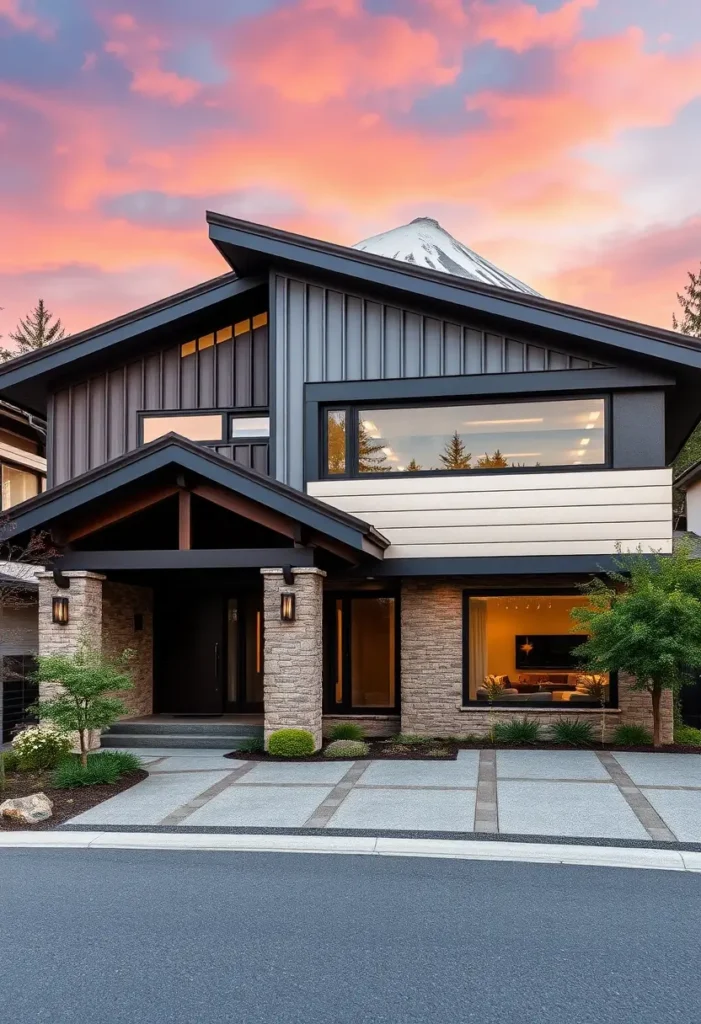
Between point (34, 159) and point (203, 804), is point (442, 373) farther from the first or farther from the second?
point (34, 159)

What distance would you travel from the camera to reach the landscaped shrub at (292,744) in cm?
1213

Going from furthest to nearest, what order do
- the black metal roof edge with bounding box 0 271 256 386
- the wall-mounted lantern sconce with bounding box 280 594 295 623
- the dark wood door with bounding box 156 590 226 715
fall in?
the dark wood door with bounding box 156 590 226 715
the black metal roof edge with bounding box 0 271 256 386
the wall-mounted lantern sconce with bounding box 280 594 295 623

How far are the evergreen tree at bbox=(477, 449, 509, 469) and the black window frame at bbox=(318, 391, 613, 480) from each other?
7cm

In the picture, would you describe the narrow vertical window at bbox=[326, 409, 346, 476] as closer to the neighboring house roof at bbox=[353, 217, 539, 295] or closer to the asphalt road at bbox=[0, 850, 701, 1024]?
the asphalt road at bbox=[0, 850, 701, 1024]

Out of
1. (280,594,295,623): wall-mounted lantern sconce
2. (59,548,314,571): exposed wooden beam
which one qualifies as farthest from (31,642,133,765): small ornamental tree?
(280,594,295,623): wall-mounted lantern sconce

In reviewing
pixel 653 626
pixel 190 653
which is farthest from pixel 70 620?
pixel 653 626

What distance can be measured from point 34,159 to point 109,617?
10.2 m

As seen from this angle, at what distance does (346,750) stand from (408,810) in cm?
335

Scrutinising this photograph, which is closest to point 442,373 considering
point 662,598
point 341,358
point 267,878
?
point 341,358

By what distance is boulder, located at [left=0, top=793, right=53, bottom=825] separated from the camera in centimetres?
871

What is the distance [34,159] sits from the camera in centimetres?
1808

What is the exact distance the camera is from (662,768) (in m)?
11.2

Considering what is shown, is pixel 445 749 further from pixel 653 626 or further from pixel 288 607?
pixel 653 626

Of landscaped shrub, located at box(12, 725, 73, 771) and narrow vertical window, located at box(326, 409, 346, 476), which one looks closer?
landscaped shrub, located at box(12, 725, 73, 771)
